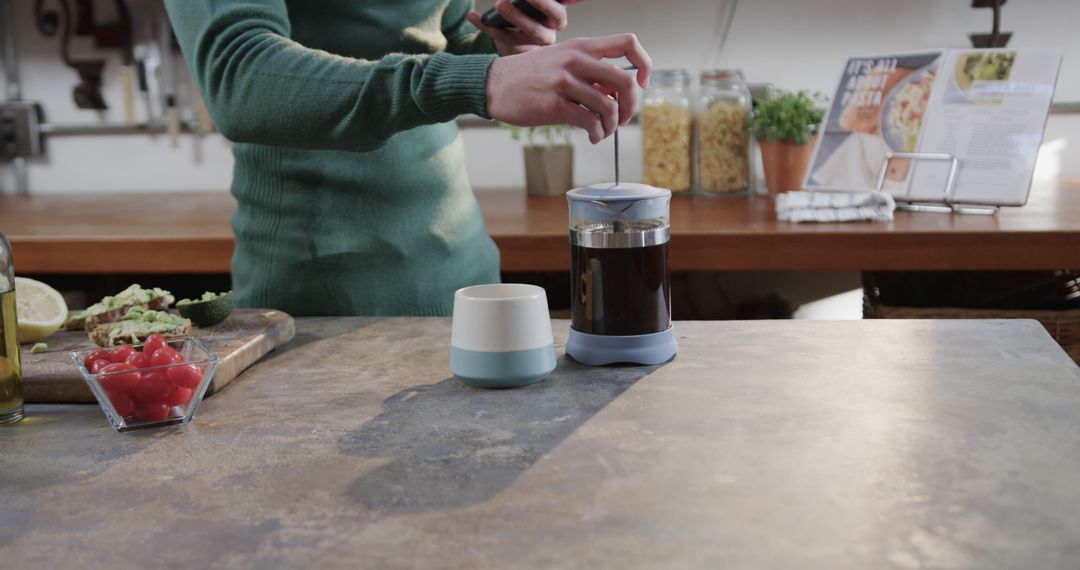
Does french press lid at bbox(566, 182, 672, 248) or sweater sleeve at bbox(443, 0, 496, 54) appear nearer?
french press lid at bbox(566, 182, 672, 248)

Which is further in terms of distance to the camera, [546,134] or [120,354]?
[546,134]

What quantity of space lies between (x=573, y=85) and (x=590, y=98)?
2 centimetres

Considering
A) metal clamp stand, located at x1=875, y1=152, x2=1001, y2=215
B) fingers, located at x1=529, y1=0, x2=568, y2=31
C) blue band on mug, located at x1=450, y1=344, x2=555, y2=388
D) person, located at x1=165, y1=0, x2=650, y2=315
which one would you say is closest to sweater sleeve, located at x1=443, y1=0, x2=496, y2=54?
person, located at x1=165, y1=0, x2=650, y2=315

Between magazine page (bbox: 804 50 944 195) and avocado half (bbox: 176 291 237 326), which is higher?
magazine page (bbox: 804 50 944 195)

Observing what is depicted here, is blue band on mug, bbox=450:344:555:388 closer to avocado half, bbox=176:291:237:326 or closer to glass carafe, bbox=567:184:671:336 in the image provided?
glass carafe, bbox=567:184:671:336

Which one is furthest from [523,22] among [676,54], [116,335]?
[676,54]

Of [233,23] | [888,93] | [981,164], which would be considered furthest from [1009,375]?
[888,93]

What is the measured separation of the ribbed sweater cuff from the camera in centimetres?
108

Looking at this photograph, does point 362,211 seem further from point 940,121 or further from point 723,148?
point 940,121

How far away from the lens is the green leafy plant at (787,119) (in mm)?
2324

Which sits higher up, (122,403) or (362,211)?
(362,211)

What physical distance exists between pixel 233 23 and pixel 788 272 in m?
1.67

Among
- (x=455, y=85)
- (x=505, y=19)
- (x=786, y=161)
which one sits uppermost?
(x=505, y=19)

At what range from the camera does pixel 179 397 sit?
0.95 m
